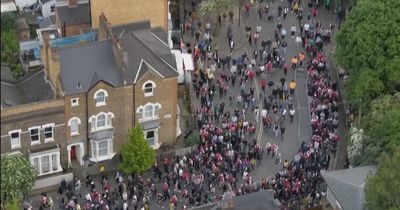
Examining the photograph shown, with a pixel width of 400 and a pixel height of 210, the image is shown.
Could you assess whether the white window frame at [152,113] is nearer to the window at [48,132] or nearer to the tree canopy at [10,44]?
the window at [48,132]

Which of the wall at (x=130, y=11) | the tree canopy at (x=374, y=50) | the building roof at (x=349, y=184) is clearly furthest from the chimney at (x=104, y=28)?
the building roof at (x=349, y=184)

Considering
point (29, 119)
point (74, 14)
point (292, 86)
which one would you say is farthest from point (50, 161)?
point (292, 86)

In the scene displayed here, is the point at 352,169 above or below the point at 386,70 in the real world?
below

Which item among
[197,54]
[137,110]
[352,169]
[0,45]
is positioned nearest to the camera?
[352,169]

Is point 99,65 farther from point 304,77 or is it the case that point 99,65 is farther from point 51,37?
point 304,77

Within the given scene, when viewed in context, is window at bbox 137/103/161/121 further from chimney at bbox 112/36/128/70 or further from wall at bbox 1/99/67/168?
wall at bbox 1/99/67/168

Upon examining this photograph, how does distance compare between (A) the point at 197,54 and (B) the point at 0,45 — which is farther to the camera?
(A) the point at 197,54

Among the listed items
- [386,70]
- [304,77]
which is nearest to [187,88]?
[304,77]
